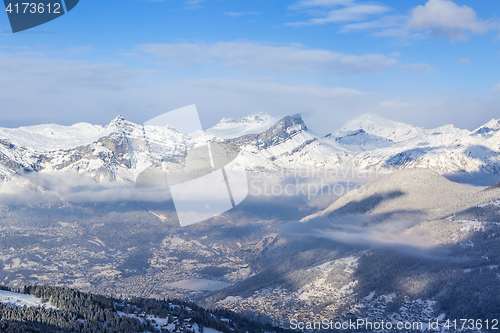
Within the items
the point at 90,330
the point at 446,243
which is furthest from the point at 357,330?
the point at 90,330

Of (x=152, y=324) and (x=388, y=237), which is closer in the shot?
(x=152, y=324)

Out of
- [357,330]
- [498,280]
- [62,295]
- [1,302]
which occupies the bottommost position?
[357,330]

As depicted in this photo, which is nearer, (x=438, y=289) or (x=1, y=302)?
(x=1, y=302)

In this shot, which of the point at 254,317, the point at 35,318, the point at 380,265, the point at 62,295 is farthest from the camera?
the point at 380,265

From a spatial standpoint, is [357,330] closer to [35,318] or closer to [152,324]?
[152,324]

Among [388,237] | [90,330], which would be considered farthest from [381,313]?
[90,330]

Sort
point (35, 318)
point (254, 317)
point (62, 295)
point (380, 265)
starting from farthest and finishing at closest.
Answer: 1. point (380, 265)
2. point (254, 317)
3. point (62, 295)
4. point (35, 318)

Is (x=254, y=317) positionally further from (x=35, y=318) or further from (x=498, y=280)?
(x=35, y=318)

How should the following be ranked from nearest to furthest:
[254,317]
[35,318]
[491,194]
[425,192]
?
[35,318], [254,317], [491,194], [425,192]

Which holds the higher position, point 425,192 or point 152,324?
point 152,324
